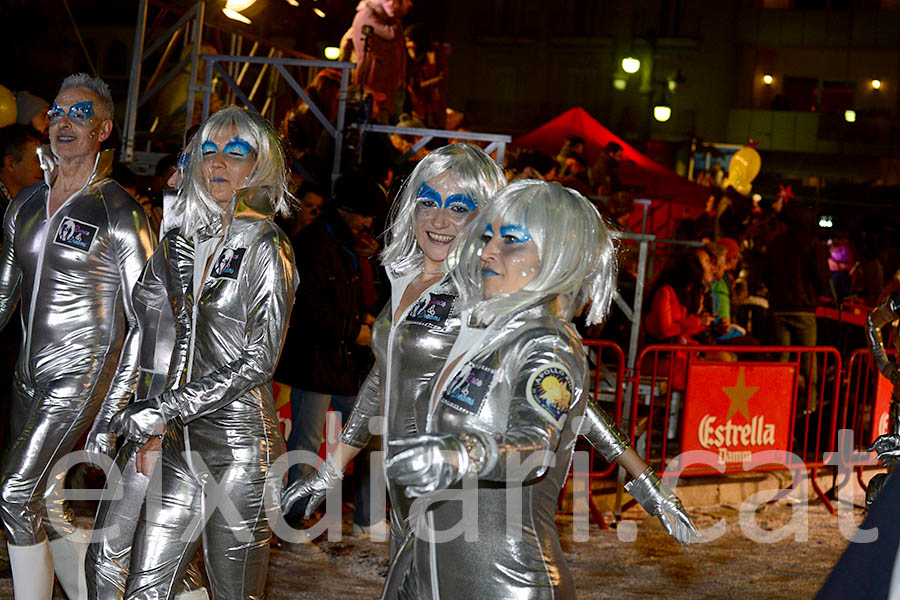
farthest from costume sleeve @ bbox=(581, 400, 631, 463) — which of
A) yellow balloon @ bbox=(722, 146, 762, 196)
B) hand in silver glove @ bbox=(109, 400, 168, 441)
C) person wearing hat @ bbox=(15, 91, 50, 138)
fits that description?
yellow balloon @ bbox=(722, 146, 762, 196)

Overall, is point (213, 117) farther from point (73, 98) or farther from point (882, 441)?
point (882, 441)

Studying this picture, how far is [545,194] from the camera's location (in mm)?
2867

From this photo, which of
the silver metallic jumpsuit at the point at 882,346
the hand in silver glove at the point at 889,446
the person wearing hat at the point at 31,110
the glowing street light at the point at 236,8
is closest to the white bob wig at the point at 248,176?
the hand in silver glove at the point at 889,446

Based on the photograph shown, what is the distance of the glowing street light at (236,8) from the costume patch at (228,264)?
6.82m

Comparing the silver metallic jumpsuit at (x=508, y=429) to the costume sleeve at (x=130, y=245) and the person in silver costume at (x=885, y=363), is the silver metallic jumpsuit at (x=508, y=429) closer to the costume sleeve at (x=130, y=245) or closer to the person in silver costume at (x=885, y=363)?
the costume sleeve at (x=130, y=245)

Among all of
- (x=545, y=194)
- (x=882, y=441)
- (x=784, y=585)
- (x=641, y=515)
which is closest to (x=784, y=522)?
(x=641, y=515)

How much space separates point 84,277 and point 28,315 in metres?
0.28

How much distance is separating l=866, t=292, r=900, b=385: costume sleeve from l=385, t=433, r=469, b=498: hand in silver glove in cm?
487

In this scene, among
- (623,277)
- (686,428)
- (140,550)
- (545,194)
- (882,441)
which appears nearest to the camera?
(545,194)

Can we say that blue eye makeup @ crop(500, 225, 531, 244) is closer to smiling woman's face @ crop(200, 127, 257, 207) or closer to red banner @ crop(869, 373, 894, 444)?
smiling woman's face @ crop(200, 127, 257, 207)

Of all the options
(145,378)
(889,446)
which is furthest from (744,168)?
(145,378)

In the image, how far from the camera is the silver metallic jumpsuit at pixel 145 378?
405 cm

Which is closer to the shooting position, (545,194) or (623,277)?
(545,194)

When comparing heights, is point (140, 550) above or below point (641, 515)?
above
